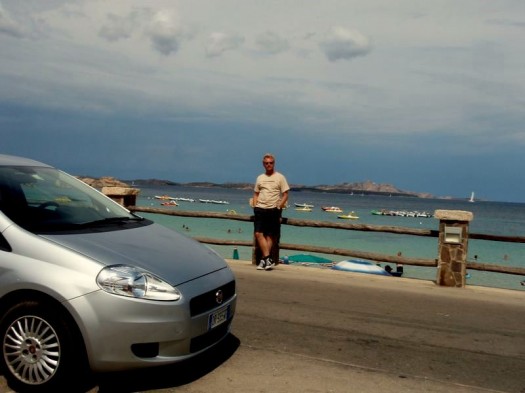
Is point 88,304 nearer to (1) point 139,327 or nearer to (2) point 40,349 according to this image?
(1) point 139,327

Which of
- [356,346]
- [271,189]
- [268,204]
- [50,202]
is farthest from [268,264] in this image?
[50,202]

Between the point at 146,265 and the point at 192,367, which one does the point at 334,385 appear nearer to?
the point at 192,367

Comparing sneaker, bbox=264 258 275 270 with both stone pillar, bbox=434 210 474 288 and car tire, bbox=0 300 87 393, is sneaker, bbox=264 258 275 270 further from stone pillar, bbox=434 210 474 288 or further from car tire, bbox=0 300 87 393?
car tire, bbox=0 300 87 393

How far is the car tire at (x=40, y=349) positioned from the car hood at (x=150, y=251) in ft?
1.52

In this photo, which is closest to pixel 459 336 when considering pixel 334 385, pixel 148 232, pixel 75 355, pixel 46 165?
pixel 334 385

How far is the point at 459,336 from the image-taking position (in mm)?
6215

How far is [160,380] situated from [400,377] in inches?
76.7

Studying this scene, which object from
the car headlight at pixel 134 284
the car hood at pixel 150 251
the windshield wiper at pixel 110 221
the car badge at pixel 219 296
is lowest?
the car badge at pixel 219 296

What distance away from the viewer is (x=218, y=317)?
4375 millimetres

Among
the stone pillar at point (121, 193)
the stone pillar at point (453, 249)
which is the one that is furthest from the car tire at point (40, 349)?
the stone pillar at point (121, 193)

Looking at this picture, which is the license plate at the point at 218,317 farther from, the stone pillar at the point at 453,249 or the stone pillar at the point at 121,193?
the stone pillar at the point at 121,193

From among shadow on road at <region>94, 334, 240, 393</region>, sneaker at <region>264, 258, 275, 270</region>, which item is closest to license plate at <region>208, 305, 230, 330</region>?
shadow on road at <region>94, 334, 240, 393</region>

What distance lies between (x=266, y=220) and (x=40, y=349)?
676cm

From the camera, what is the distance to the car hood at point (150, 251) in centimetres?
399
